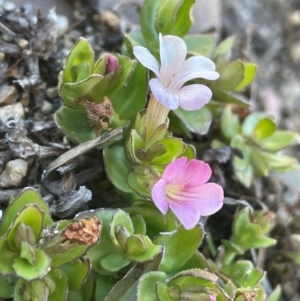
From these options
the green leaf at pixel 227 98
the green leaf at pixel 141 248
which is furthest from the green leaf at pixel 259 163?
the green leaf at pixel 141 248

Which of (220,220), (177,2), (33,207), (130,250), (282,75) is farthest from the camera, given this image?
(282,75)

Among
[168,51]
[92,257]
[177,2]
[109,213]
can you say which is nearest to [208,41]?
[177,2]

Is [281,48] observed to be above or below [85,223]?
below

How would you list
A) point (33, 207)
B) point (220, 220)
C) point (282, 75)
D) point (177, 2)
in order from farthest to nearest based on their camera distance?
1. point (282, 75)
2. point (220, 220)
3. point (177, 2)
4. point (33, 207)

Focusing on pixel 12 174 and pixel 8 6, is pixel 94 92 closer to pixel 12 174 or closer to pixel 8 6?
pixel 12 174

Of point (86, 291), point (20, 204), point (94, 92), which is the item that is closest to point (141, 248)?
point (86, 291)

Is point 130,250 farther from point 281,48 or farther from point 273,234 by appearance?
point 281,48

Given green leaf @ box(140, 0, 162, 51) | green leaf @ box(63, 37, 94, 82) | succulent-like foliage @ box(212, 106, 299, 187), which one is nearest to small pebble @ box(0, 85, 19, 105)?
green leaf @ box(63, 37, 94, 82)
